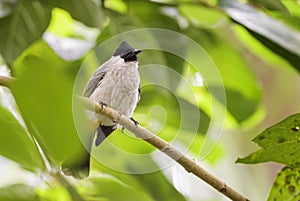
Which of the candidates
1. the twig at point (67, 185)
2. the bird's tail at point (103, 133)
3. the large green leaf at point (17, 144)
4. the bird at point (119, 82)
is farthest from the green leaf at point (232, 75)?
the large green leaf at point (17, 144)

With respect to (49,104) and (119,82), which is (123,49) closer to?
(119,82)

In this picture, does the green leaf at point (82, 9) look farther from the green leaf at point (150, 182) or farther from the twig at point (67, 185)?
the twig at point (67, 185)

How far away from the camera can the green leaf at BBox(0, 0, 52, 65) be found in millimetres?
798

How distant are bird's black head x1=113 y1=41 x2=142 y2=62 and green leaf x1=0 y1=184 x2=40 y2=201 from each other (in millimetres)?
449

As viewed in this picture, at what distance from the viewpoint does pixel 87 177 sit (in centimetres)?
65

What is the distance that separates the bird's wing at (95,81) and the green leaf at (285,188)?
0.25 meters

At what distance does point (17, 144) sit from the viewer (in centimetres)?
43

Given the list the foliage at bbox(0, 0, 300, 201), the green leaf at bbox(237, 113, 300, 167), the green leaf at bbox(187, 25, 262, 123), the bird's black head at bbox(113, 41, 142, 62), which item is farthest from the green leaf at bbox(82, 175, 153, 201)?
the green leaf at bbox(187, 25, 262, 123)

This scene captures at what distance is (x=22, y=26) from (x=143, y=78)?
0.22 m

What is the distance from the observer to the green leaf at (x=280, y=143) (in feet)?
2.11

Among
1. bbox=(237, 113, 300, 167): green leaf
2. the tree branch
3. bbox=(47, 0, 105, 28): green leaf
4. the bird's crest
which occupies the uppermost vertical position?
bbox=(47, 0, 105, 28): green leaf

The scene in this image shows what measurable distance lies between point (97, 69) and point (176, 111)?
0.15 metres

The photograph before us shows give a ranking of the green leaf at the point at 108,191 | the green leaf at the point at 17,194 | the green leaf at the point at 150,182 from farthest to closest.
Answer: the green leaf at the point at 150,182, the green leaf at the point at 108,191, the green leaf at the point at 17,194

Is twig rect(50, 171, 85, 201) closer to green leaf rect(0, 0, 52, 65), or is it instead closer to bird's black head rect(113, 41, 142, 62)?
green leaf rect(0, 0, 52, 65)
